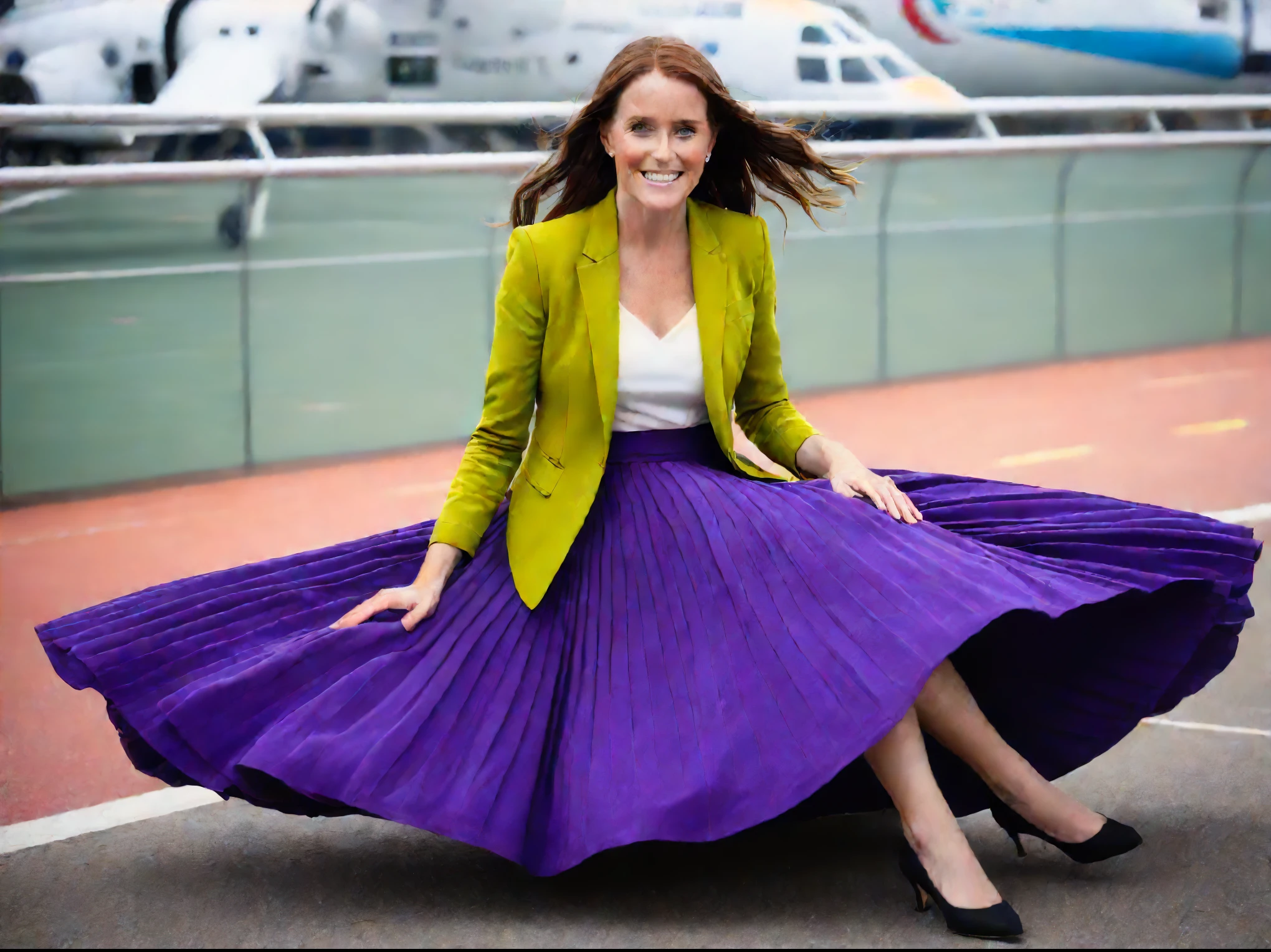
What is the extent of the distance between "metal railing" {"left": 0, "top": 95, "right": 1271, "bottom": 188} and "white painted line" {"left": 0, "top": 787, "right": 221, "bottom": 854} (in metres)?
2.54

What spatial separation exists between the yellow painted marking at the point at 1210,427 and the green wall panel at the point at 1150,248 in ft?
7.47

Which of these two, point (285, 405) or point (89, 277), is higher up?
point (89, 277)

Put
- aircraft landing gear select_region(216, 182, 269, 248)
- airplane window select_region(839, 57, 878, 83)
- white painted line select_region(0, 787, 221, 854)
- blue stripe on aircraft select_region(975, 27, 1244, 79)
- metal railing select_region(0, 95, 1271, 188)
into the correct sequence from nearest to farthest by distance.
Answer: white painted line select_region(0, 787, 221, 854), metal railing select_region(0, 95, 1271, 188), aircraft landing gear select_region(216, 182, 269, 248), airplane window select_region(839, 57, 878, 83), blue stripe on aircraft select_region(975, 27, 1244, 79)

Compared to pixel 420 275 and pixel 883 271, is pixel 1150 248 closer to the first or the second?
pixel 883 271

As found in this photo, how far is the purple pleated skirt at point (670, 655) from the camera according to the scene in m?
2.89

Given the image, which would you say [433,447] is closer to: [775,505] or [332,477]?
[332,477]

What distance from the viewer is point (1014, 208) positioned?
11.3 metres

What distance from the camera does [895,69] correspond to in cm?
1571

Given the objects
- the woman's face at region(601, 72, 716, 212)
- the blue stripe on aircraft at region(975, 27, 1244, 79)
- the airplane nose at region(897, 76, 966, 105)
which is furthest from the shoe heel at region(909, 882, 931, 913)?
the blue stripe on aircraft at region(975, 27, 1244, 79)

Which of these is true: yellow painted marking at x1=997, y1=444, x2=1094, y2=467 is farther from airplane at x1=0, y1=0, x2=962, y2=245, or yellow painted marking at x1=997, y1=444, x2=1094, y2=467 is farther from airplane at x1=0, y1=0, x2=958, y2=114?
airplane at x1=0, y1=0, x2=958, y2=114

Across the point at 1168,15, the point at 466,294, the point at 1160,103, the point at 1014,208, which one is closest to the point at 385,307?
the point at 466,294

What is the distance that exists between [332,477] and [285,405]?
0.51 m

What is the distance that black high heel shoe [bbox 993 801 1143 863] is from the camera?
3262mm

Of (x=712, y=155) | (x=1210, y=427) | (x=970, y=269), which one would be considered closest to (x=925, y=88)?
(x=970, y=269)
